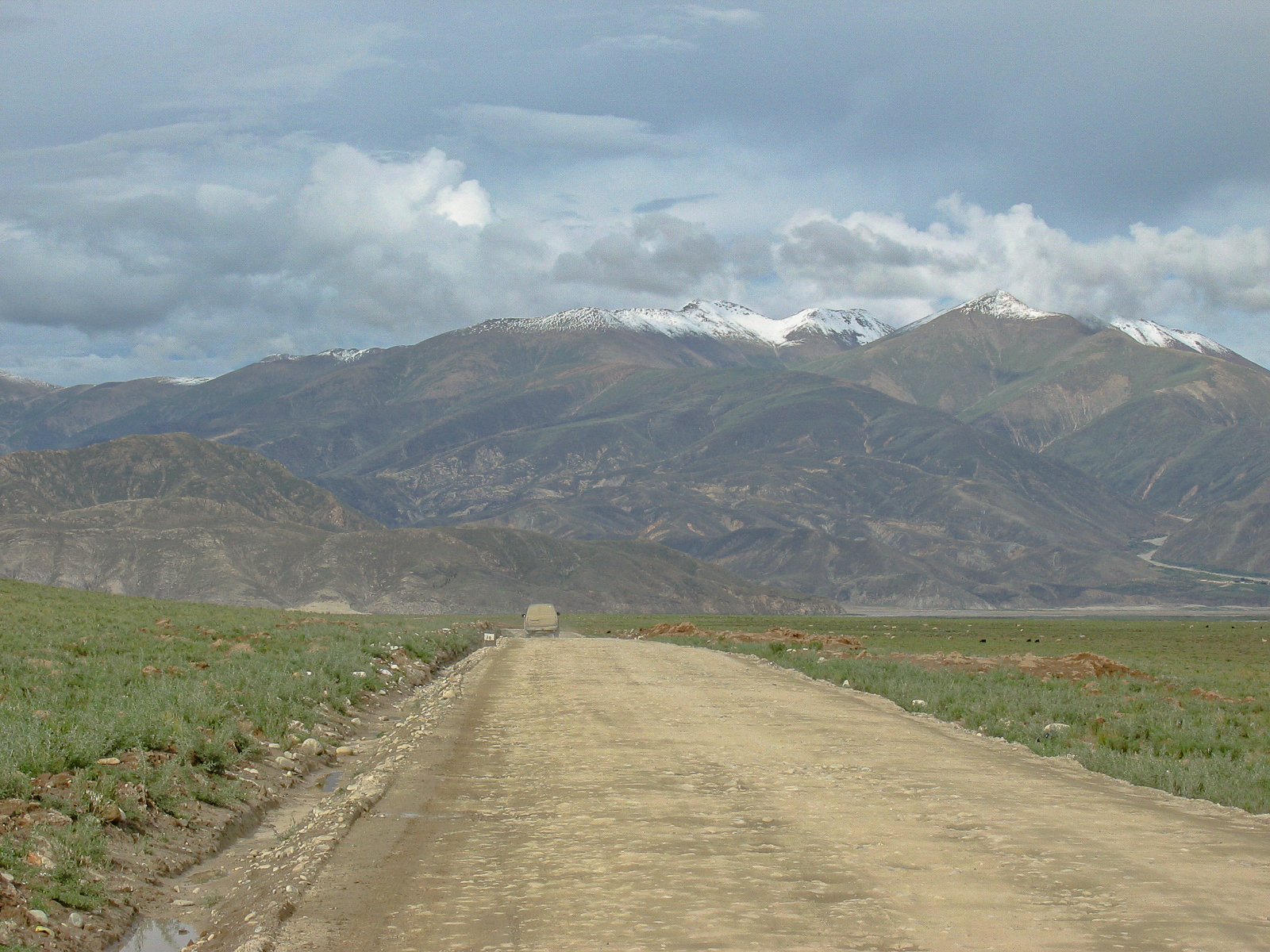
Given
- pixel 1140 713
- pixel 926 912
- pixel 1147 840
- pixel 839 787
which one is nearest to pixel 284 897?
pixel 926 912

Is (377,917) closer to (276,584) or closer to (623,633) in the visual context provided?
(623,633)

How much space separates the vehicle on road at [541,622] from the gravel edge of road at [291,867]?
42.3 metres

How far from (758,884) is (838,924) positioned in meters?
1.03

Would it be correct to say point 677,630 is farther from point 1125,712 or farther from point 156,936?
point 156,936

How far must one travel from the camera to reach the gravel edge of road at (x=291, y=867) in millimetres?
8102

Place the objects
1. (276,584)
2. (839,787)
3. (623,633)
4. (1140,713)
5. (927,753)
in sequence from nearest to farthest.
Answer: (839,787) → (927,753) → (1140,713) → (623,633) → (276,584)

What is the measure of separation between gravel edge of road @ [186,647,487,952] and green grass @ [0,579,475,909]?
120 centimetres

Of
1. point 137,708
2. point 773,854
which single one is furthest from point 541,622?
point 773,854

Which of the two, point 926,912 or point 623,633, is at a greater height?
point 926,912

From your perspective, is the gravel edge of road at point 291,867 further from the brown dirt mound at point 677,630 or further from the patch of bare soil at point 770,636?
the brown dirt mound at point 677,630

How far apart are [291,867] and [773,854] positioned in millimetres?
4062

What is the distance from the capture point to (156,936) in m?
8.85

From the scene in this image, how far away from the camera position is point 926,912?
309 inches

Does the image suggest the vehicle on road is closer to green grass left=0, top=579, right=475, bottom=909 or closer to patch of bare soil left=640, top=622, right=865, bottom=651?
patch of bare soil left=640, top=622, right=865, bottom=651
